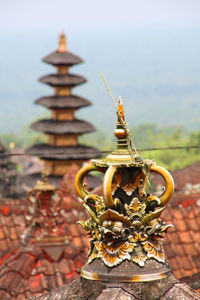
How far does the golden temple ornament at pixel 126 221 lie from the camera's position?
602 cm

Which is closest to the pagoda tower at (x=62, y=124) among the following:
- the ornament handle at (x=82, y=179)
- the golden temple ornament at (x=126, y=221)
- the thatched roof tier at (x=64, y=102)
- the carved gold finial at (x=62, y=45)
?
the thatched roof tier at (x=64, y=102)

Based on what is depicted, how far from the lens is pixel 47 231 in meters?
11.7

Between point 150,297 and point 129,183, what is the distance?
81 centimetres

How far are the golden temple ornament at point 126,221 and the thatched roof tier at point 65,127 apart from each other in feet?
77.3

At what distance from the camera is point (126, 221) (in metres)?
6.10

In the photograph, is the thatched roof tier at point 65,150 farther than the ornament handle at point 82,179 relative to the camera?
Yes

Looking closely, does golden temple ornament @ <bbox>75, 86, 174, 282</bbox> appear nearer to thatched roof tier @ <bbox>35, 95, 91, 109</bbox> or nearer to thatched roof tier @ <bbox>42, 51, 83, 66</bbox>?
thatched roof tier @ <bbox>35, 95, 91, 109</bbox>

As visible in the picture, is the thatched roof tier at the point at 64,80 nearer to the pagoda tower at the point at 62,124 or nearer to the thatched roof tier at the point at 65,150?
the pagoda tower at the point at 62,124

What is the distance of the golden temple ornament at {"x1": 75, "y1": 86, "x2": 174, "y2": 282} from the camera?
6.02m

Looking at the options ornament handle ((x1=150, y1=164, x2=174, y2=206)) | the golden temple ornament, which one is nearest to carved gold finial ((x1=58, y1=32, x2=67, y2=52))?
the golden temple ornament

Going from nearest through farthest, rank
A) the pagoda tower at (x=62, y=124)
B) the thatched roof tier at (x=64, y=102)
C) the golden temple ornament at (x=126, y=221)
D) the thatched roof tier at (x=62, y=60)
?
the golden temple ornament at (x=126, y=221), the pagoda tower at (x=62, y=124), the thatched roof tier at (x=64, y=102), the thatched roof tier at (x=62, y=60)

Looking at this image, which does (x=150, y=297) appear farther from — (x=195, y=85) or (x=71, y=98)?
(x=195, y=85)

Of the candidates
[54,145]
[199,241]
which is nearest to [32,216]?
[199,241]

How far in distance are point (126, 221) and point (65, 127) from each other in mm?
23970
